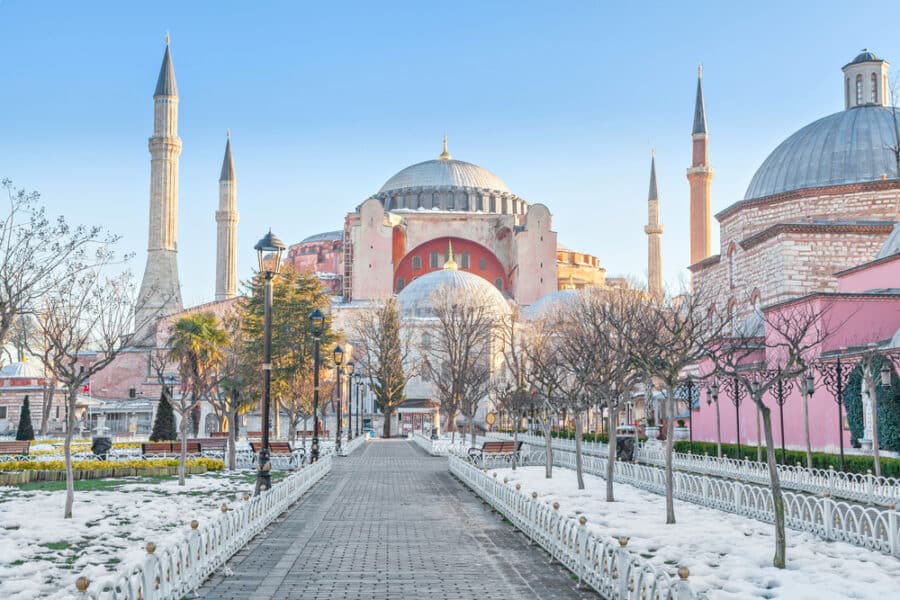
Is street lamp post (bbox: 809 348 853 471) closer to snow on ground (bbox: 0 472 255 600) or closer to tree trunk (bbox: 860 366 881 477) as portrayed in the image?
tree trunk (bbox: 860 366 881 477)

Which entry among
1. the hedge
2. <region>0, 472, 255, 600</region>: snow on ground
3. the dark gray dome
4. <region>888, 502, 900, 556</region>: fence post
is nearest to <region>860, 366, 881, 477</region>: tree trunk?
the hedge

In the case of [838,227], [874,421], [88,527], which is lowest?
[88,527]

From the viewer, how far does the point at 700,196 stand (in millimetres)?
44844

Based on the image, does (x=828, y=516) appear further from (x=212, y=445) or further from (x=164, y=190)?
(x=164, y=190)

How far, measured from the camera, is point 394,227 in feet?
223

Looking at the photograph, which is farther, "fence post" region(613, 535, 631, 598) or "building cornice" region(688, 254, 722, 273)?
"building cornice" region(688, 254, 722, 273)

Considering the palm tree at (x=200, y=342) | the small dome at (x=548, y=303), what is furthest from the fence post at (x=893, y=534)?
the small dome at (x=548, y=303)

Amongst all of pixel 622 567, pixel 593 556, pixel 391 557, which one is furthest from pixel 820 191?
pixel 622 567

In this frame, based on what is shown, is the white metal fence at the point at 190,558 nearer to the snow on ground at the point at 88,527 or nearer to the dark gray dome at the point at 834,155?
the snow on ground at the point at 88,527

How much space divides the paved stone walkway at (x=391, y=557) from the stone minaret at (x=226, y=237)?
1887 inches

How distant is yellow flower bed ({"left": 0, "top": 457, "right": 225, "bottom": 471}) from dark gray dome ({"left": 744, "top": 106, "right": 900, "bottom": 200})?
2173 cm

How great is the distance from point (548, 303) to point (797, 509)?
4894cm

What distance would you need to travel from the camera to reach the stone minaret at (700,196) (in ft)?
145

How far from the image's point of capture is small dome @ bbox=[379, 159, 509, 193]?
7331 cm
